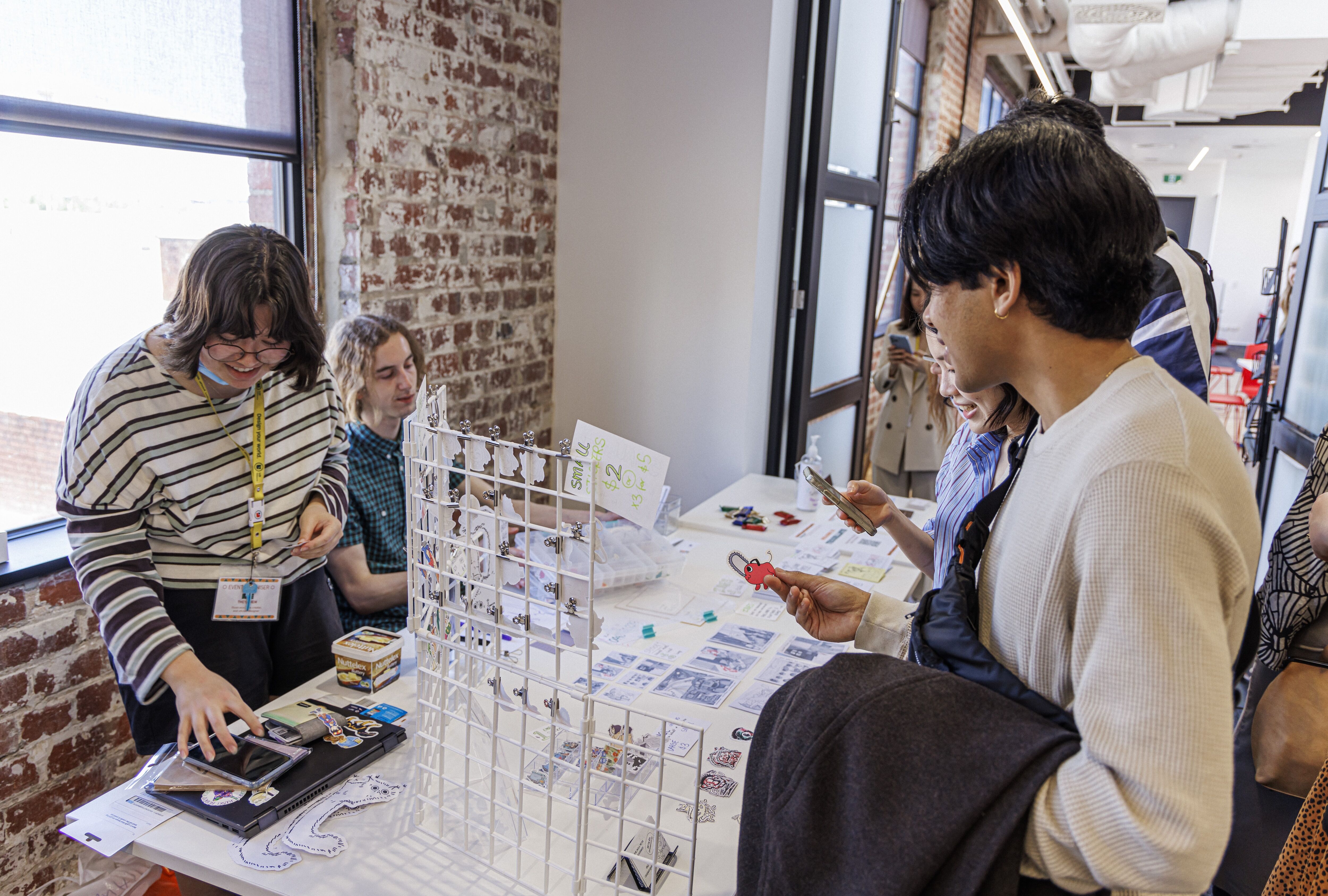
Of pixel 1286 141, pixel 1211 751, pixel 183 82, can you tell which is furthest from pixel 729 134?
pixel 1286 141

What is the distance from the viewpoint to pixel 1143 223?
84 cm

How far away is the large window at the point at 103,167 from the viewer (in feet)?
6.70

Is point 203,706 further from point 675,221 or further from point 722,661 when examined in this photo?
point 675,221

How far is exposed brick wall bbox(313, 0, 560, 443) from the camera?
2.72 meters

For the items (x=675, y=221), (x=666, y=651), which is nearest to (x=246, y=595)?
(x=666, y=651)

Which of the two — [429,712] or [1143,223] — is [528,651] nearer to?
[429,712]

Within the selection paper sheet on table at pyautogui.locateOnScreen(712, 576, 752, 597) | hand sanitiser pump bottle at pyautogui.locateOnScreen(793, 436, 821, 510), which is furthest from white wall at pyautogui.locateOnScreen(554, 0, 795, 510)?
paper sheet on table at pyautogui.locateOnScreen(712, 576, 752, 597)

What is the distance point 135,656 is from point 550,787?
0.84m

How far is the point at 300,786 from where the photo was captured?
132cm

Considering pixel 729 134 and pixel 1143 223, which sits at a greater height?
pixel 729 134

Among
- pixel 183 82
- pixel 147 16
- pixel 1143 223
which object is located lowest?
pixel 1143 223

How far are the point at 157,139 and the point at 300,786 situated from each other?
5.86 ft

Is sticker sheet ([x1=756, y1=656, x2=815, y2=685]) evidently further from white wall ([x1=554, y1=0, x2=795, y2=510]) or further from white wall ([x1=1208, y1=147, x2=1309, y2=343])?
white wall ([x1=1208, y1=147, x2=1309, y2=343])

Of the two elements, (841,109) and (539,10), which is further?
(841,109)
